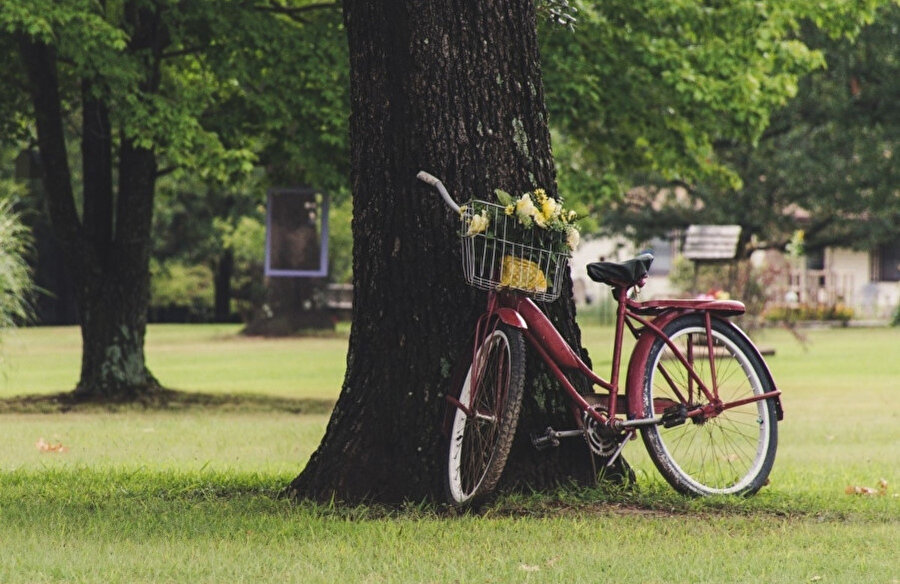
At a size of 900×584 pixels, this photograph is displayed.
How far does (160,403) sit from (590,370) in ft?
34.3

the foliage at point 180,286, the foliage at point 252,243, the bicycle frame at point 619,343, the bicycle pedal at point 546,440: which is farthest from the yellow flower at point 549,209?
the foliage at point 180,286

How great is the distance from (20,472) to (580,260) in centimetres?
5256

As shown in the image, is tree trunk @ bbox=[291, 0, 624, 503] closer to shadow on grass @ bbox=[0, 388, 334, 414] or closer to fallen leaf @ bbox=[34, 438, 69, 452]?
fallen leaf @ bbox=[34, 438, 69, 452]

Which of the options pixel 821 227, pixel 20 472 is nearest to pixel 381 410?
pixel 20 472

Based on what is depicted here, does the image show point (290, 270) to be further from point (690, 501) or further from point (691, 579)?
point (691, 579)

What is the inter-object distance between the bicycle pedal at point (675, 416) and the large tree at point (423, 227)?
71 centimetres

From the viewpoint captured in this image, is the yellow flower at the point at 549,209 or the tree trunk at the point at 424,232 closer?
the yellow flower at the point at 549,209

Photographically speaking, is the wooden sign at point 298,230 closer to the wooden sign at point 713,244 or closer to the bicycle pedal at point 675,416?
the wooden sign at point 713,244

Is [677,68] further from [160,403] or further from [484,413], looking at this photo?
[484,413]

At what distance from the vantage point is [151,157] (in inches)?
671

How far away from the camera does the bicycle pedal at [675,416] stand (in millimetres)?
6754

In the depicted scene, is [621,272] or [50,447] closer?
[621,272]

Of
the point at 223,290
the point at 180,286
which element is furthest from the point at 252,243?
the point at 223,290

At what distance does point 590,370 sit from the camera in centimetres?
710
